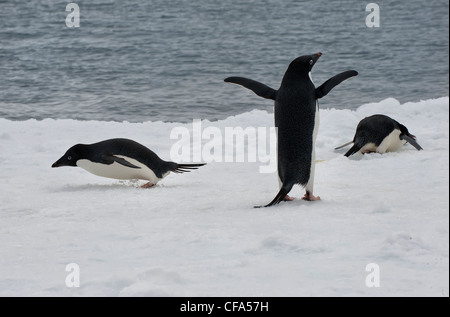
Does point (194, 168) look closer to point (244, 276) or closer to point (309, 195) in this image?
point (309, 195)

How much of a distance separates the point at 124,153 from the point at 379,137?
118 inches

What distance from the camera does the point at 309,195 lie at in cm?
527

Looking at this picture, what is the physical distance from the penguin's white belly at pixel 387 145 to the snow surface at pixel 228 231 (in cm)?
21

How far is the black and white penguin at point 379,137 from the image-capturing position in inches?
300

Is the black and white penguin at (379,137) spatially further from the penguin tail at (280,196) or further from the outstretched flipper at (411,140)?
the penguin tail at (280,196)

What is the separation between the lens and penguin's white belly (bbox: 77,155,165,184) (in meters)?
6.11

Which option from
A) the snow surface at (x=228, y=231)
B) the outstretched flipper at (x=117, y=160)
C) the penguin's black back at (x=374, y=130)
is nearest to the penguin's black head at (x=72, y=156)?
the snow surface at (x=228, y=231)

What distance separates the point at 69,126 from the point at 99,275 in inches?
247

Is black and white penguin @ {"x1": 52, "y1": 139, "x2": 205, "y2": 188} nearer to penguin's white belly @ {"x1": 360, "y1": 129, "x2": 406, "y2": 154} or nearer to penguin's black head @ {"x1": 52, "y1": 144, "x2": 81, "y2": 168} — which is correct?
penguin's black head @ {"x1": 52, "y1": 144, "x2": 81, "y2": 168}

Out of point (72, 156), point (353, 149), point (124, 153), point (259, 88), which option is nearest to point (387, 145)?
point (353, 149)

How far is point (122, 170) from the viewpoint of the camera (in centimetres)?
613
